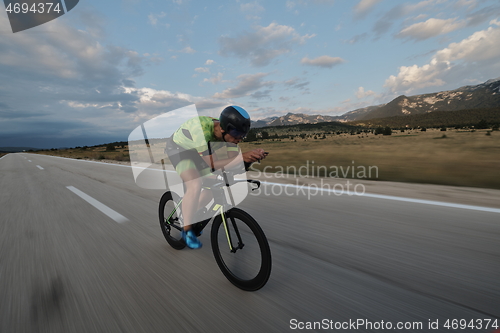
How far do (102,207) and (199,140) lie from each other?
4.12 metres

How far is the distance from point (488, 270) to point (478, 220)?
1487mm

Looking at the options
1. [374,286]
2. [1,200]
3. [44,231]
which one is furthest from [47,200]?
[374,286]

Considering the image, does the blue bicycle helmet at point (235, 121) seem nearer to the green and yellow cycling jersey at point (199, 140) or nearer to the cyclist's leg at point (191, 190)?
the green and yellow cycling jersey at point (199, 140)

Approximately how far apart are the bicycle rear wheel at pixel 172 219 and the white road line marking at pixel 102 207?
1.38 meters

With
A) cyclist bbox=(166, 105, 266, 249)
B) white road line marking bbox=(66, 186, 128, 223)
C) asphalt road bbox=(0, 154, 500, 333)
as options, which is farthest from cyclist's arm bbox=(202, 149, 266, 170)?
white road line marking bbox=(66, 186, 128, 223)

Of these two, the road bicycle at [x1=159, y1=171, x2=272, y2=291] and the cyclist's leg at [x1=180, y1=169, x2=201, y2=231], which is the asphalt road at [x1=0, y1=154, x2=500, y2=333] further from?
the cyclist's leg at [x1=180, y1=169, x2=201, y2=231]

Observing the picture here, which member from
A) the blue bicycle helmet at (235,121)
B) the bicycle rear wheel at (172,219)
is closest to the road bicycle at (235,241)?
the blue bicycle helmet at (235,121)

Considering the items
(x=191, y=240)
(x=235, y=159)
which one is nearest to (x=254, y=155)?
(x=235, y=159)

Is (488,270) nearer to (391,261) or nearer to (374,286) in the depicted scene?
(391,261)

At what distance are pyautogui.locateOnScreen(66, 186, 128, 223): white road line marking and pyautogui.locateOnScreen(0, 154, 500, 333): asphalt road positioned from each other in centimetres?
19

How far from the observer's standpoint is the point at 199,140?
236 cm

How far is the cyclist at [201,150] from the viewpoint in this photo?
2234 millimetres

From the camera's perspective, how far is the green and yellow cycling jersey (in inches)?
93.2

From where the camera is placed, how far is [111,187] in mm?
7641
